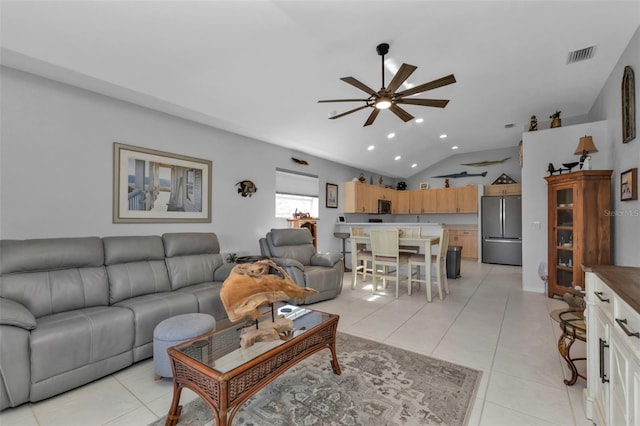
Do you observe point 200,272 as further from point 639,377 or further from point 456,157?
point 456,157

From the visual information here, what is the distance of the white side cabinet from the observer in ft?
3.42

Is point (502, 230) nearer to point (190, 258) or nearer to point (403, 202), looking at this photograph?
point (403, 202)

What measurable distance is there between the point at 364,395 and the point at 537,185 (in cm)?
460

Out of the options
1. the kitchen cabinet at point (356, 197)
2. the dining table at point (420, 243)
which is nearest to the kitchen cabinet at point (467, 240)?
the kitchen cabinet at point (356, 197)

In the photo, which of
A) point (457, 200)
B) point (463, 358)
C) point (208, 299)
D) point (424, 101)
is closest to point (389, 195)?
point (457, 200)

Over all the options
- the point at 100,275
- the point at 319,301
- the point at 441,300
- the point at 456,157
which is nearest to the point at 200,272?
the point at 100,275

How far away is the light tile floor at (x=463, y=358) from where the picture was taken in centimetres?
174

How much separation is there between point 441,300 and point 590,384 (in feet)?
7.86

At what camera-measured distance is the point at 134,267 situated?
9.30 ft

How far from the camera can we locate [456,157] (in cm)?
856

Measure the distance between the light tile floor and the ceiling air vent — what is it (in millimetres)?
3158

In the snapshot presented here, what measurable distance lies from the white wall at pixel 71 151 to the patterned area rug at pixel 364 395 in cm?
238

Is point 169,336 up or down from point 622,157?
down

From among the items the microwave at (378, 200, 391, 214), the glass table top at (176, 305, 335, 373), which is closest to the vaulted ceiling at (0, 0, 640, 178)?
the glass table top at (176, 305, 335, 373)
